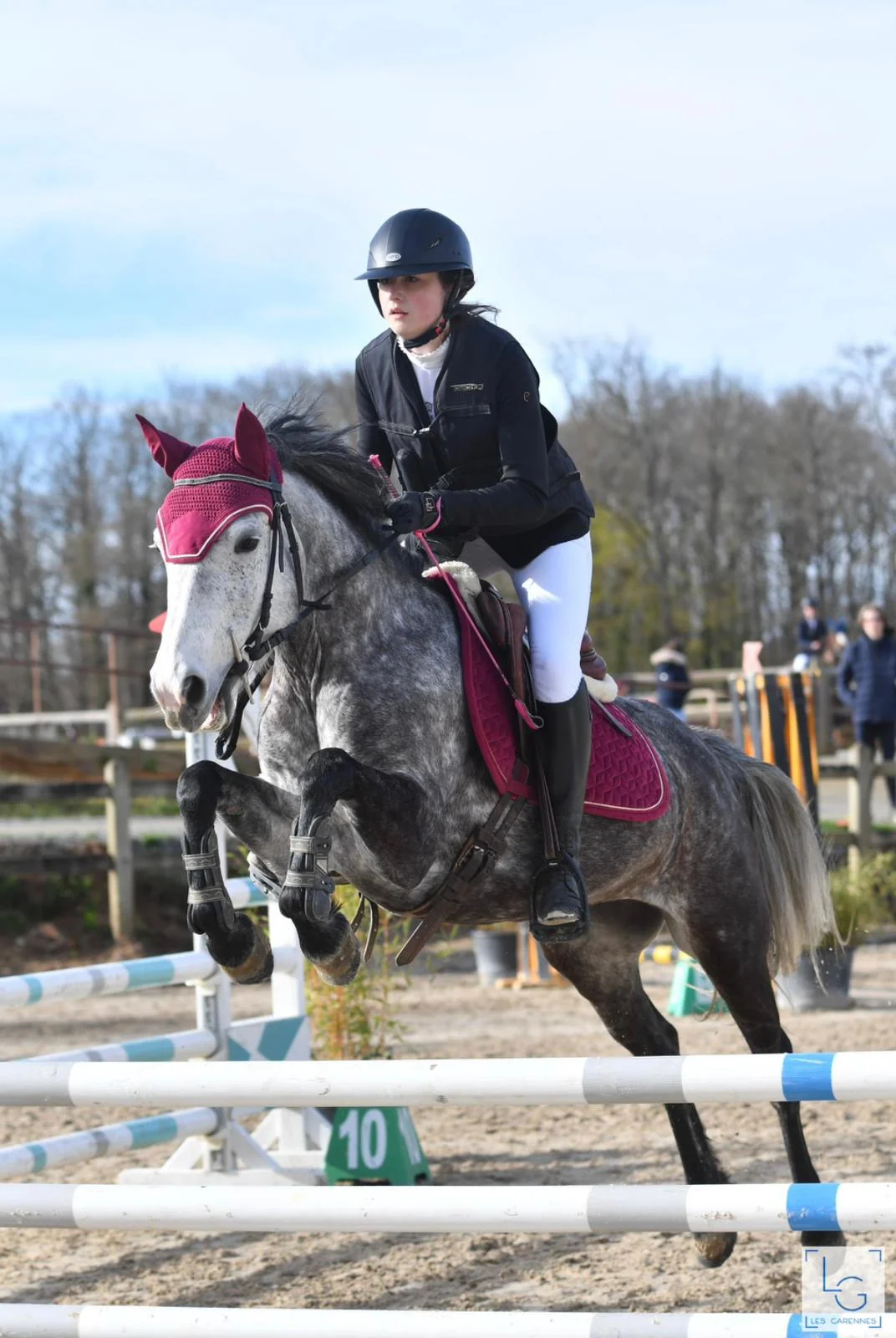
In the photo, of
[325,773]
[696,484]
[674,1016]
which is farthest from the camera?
[696,484]

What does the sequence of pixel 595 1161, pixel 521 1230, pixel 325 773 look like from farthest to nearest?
pixel 595 1161, pixel 325 773, pixel 521 1230

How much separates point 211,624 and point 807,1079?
1457mm

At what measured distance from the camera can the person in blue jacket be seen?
13.3 meters

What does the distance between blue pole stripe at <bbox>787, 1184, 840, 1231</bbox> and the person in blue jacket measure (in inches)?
423

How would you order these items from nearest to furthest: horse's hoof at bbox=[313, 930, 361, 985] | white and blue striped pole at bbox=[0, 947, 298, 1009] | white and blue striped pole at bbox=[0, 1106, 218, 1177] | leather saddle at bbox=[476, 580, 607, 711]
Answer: horse's hoof at bbox=[313, 930, 361, 985], leather saddle at bbox=[476, 580, 607, 711], white and blue striped pole at bbox=[0, 947, 298, 1009], white and blue striped pole at bbox=[0, 1106, 218, 1177]

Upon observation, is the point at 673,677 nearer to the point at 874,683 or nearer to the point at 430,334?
the point at 874,683

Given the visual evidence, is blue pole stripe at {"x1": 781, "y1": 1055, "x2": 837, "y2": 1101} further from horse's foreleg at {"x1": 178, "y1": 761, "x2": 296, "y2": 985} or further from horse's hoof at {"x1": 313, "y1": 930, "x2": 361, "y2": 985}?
horse's foreleg at {"x1": 178, "y1": 761, "x2": 296, "y2": 985}

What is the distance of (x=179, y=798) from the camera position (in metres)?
3.34

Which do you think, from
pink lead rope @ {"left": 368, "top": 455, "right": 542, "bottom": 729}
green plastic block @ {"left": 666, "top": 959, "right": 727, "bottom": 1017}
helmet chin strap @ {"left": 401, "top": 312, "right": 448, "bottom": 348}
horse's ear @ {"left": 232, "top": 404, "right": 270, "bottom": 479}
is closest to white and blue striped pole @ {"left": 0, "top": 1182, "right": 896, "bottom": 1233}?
pink lead rope @ {"left": 368, "top": 455, "right": 542, "bottom": 729}

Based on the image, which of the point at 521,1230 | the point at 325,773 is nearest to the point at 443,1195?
the point at 521,1230

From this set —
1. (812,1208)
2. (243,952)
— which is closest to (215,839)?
(243,952)

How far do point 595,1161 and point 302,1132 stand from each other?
118 centimetres

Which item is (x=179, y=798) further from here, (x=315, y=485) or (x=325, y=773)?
(x=315, y=485)

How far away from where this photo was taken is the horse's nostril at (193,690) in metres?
3.04
